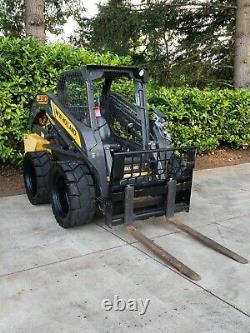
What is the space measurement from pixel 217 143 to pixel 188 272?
5.17 meters

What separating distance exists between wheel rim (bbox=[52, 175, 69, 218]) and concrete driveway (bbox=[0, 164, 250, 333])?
189 mm

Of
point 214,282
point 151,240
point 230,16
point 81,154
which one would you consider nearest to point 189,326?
point 214,282

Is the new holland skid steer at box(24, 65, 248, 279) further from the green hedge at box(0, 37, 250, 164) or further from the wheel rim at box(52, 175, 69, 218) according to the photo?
the green hedge at box(0, 37, 250, 164)

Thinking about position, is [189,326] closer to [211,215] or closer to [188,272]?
[188,272]

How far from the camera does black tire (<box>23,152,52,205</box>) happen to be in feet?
15.6

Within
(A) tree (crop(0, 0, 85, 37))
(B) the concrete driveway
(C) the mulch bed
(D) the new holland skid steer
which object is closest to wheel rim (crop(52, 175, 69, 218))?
(D) the new holland skid steer

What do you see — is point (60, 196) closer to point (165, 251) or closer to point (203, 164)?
point (165, 251)

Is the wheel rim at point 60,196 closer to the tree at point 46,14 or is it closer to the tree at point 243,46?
the tree at point 243,46

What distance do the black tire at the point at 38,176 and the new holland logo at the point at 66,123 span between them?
1.87ft

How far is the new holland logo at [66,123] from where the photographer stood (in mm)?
4168

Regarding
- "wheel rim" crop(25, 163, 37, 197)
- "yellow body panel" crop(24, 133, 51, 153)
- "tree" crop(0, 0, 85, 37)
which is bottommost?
"wheel rim" crop(25, 163, 37, 197)

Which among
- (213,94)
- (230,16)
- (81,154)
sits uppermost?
(230,16)

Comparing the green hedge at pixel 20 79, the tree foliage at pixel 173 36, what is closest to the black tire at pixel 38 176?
the green hedge at pixel 20 79

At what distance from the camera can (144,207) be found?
4117 mm
